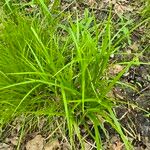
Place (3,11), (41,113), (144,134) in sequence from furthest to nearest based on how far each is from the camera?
(3,11)
(144,134)
(41,113)

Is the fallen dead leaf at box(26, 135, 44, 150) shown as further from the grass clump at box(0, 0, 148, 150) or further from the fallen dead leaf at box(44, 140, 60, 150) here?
the grass clump at box(0, 0, 148, 150)

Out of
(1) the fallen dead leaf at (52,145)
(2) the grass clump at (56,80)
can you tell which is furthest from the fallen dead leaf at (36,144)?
(2) the grass clump at (56,80)

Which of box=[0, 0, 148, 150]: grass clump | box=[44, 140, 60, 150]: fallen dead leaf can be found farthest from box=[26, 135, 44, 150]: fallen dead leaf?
box=[0, 0, 148, 150]: grass clump

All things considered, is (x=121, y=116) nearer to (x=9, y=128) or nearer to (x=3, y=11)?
(x=9, y=128)

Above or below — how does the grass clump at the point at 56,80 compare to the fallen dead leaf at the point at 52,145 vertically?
above

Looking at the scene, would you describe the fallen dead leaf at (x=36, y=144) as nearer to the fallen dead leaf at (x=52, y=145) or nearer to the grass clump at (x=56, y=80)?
the fallen dead leaf at (x=52, y=145)

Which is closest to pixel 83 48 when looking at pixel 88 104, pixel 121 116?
pixel 88 104
